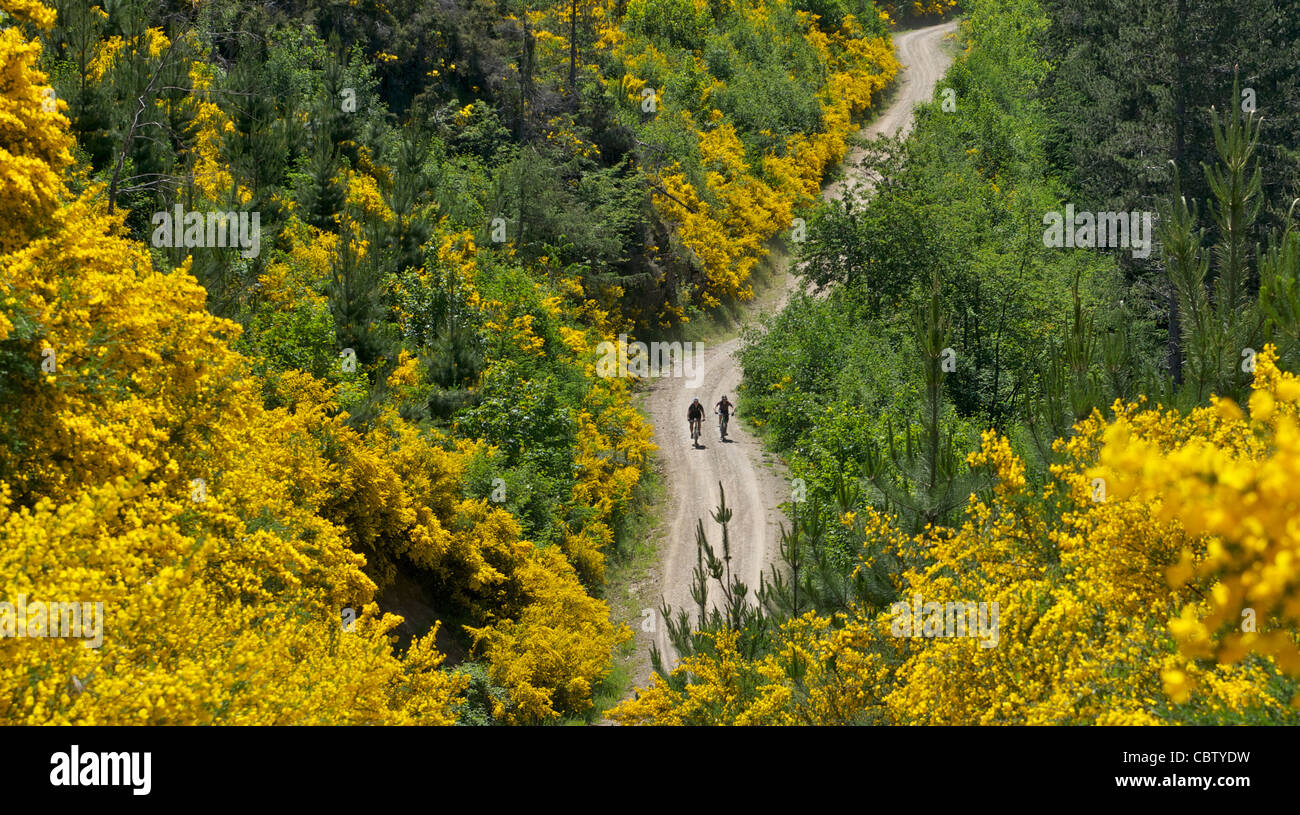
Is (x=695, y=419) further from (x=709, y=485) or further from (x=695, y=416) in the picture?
(x=709, y=485)

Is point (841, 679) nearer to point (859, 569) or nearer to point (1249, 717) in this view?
point (859, 569)

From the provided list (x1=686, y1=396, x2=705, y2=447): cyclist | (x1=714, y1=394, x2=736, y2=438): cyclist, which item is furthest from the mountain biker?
(x1=714, y1=394, x2=736, y2=438): cyclist

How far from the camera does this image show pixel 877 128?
57.4 meters

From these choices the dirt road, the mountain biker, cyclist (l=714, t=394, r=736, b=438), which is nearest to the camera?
the dirt road

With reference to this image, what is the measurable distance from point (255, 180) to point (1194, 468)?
2394cm

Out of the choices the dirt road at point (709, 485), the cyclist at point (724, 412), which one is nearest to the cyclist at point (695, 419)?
the dirt road at point (709, 485)

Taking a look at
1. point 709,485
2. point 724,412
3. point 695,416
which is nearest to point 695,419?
point 695,416

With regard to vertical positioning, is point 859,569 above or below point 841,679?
above

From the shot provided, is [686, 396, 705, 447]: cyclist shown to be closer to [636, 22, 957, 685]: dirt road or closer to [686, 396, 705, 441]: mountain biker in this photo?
[686, 396, 705, 441]: mountain biker

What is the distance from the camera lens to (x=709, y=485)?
91.8 ft

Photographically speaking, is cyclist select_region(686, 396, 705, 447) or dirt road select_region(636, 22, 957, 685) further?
cyclist select_region(686, 396, 705, 447)

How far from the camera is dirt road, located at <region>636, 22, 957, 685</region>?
24109 mm

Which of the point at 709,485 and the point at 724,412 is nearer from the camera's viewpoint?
the point at 709,485

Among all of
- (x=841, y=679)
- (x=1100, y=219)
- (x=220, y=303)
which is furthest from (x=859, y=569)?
A: (x=1100, y=219)
